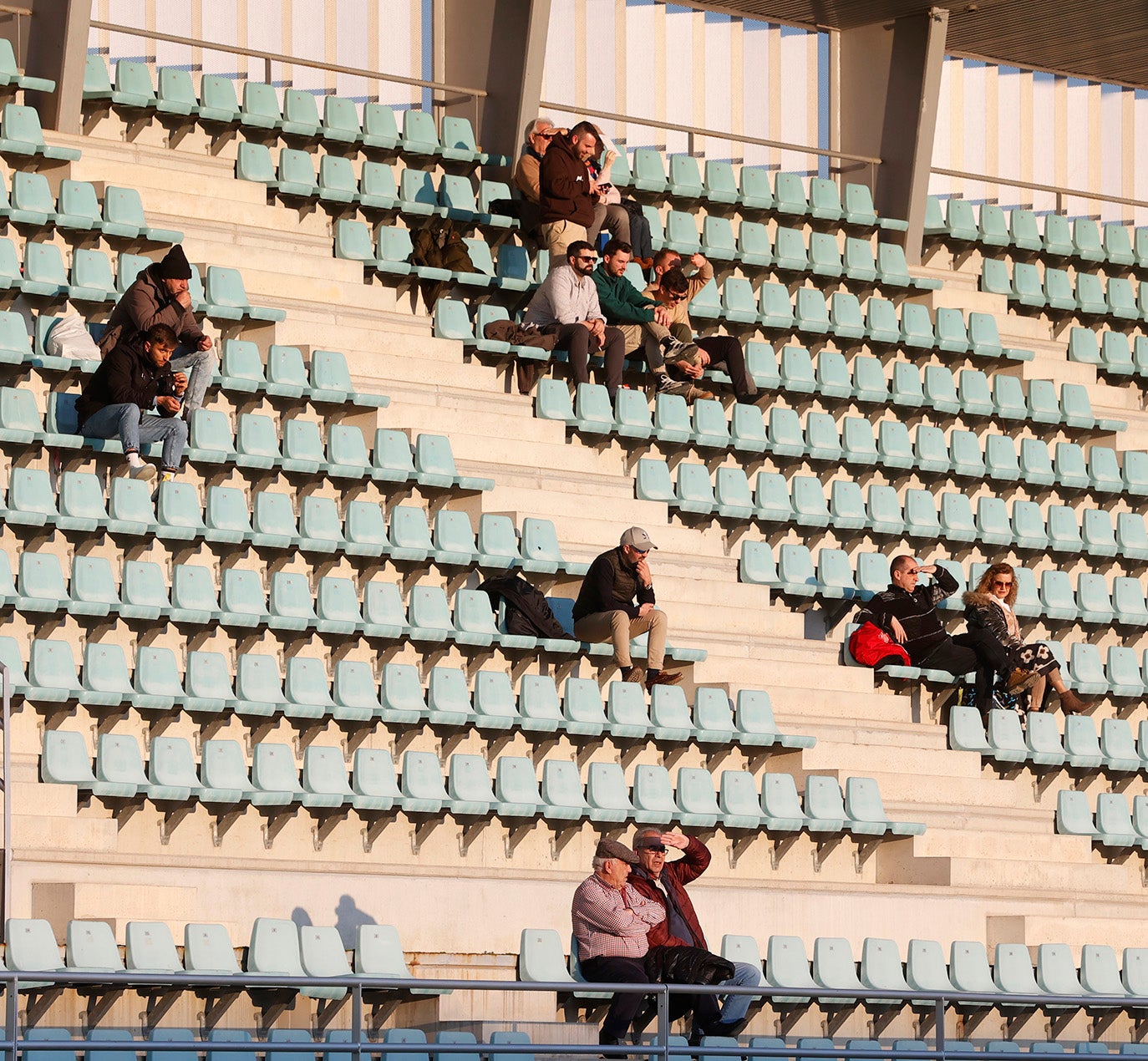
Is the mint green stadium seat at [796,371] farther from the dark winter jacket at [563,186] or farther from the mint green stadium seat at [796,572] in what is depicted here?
the dark winter jacket at [563,186]

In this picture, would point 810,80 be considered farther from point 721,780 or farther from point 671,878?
point 671,878

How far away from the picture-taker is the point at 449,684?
10578 mm

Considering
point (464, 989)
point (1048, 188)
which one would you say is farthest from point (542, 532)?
point (1048, 188)

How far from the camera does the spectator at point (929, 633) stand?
485 inches

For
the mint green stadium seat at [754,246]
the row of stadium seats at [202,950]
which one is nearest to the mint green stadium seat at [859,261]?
the mint green stadium seat at [754,246]

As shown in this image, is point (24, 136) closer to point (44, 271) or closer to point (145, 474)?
point (44, 271)

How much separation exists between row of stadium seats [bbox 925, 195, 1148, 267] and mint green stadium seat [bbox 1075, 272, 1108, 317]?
0.83ft

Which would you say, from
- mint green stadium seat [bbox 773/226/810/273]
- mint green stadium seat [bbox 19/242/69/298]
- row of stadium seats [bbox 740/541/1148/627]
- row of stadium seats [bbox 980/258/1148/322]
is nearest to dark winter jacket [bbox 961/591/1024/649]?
row of stadium seats [bbox 740/541/1148/627]

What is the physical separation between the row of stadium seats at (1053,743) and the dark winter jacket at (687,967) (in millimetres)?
4030

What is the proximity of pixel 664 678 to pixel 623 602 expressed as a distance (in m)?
0.58

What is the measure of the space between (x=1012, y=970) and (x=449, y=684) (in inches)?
114

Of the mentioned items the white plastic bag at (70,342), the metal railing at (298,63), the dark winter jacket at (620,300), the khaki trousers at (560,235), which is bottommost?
the white plastic bag at (70,342)

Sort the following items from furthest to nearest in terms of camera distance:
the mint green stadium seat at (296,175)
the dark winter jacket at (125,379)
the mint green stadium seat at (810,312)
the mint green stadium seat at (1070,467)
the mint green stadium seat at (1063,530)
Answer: the mint green stadium seat at (1070,467), the mint green stadium seat at (810,312), the mint green stadium seat at (1063,530), the mint green stadium seat at (296,175), the dark winter jacket at (125,379)

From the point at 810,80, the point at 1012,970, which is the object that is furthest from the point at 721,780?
the point at 810,80
